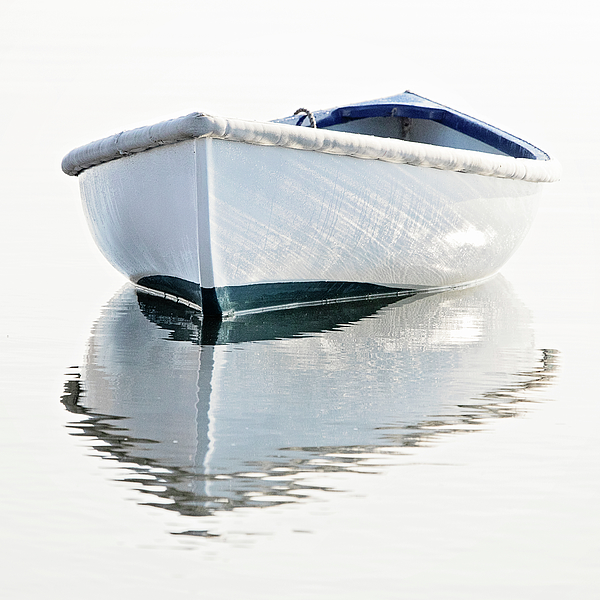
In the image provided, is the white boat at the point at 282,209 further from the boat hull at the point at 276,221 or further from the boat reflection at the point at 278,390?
the boat reflection at the point at 278,390

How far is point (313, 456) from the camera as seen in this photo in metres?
2.11

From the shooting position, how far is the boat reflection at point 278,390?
2.01m

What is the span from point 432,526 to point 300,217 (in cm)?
266

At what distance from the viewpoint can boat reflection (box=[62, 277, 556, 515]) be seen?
6.61ft

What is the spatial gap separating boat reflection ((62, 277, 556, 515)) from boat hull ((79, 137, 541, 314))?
0.70 ft

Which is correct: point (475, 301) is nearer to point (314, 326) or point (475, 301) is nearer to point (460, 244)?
point (460, 244)

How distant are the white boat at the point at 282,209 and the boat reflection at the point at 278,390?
0.24m

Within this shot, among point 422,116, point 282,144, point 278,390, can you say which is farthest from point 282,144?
point 422,116

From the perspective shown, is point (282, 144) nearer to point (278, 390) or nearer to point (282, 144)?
point (282, 144)

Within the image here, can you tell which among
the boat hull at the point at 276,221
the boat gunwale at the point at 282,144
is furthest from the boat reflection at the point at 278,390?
the boat gunwale at the point at 282,144

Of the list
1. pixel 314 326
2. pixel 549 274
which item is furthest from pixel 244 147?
pixel 549 274

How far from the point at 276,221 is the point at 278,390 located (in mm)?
1465

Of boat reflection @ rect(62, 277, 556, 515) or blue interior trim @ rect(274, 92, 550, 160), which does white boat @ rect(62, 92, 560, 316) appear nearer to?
boat reflection @ rect(62, 277, 556, 515)

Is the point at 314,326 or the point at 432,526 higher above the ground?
the point at 314,326
